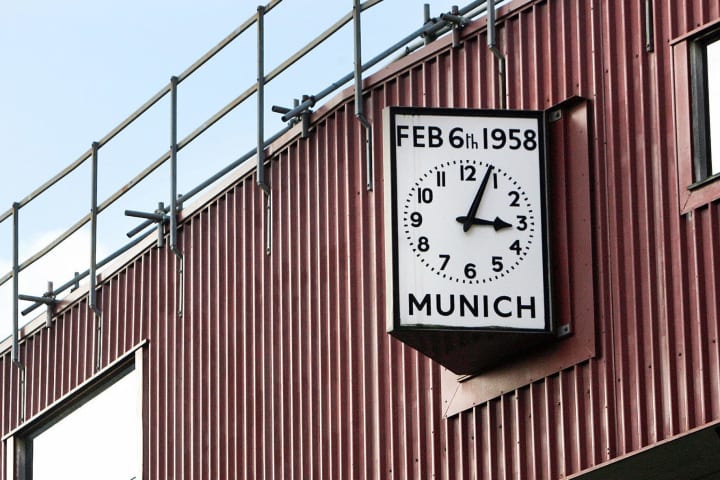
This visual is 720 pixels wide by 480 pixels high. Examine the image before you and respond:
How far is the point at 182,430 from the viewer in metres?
21.5

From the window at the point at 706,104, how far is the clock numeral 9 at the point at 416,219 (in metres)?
2.40

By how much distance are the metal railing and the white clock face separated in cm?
218

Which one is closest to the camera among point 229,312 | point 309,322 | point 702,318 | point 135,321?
point 702,318

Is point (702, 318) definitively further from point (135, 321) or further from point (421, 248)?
point (135, 321)

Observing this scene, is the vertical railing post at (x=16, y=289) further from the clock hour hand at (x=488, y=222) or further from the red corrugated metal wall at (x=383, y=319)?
the clock hour hand at (x=488, y=222)

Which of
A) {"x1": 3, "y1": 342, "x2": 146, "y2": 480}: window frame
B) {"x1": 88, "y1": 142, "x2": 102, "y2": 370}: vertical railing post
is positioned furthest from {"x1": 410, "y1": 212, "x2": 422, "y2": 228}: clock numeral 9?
{"x1": 88, "y1": 142, "x2": 102, "y2": 370}: vertical railing post

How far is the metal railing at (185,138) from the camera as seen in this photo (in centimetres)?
1869

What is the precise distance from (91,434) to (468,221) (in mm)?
9406

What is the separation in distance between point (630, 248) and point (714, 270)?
1.01m

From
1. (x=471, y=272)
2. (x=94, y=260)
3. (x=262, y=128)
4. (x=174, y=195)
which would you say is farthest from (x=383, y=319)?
(x=94, y=260)

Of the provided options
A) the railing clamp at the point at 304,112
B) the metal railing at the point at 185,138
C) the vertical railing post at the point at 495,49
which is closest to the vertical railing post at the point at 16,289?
the metal railing at the point at 185,138

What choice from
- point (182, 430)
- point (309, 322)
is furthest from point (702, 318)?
point (182, 430)

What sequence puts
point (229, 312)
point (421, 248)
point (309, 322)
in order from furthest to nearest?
point (229, 312), point (309, 322), point (421, 248)

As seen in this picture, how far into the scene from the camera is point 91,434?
77.8ft
